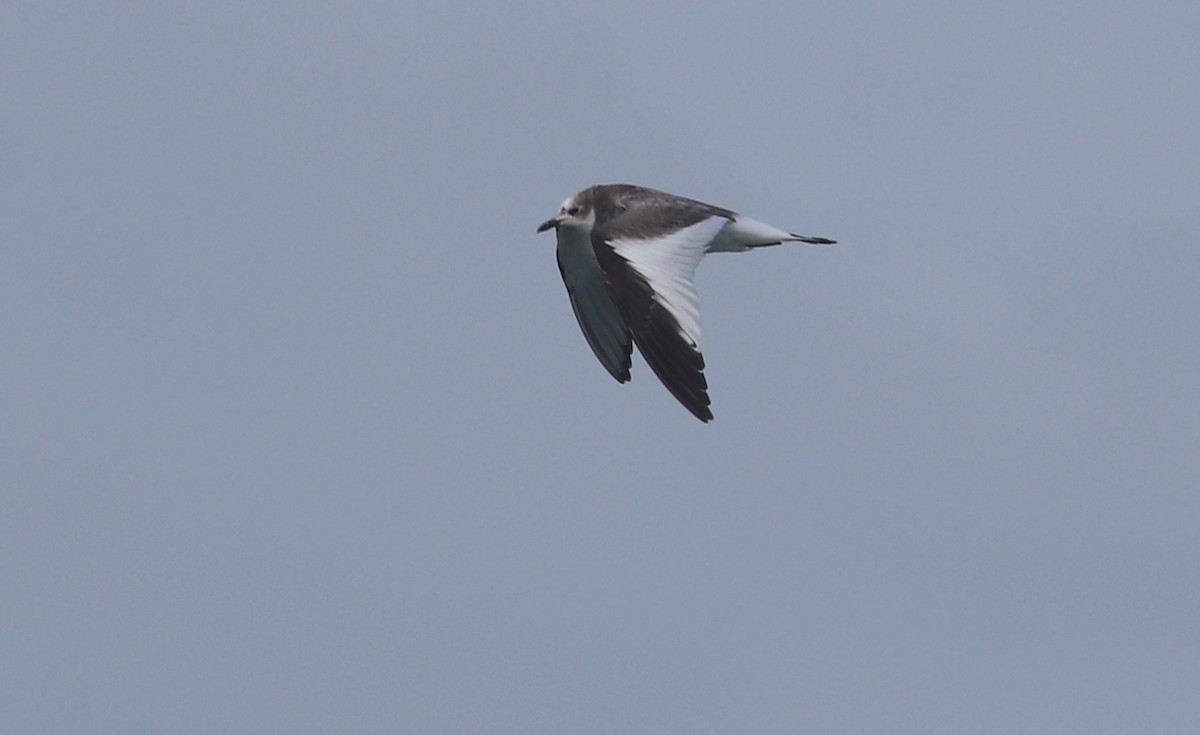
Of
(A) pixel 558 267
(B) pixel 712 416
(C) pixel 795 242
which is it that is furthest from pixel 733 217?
(B) pixel 712 416

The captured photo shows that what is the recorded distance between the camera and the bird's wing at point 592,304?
37.1 metres

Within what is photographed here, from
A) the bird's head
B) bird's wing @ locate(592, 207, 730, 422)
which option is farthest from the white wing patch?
the bird's head

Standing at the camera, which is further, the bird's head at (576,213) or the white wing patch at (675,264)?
the bird's head at (576,213)

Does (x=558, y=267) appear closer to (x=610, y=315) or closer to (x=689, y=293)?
(x=610, y=315)

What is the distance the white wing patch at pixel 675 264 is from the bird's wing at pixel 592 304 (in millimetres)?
3349

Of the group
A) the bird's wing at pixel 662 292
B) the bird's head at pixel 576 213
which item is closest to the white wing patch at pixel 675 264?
the bird's wing at pixel 662 292

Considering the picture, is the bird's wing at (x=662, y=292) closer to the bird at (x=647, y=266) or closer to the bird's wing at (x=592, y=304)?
the bird at (x=647, y=266)

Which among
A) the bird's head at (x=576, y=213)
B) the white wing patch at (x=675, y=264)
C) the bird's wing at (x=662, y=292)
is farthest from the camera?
the bird's head at (x=576, y=213)

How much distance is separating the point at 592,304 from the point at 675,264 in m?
5.14

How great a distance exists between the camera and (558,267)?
37.8 m

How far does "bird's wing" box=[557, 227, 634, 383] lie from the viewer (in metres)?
37.1

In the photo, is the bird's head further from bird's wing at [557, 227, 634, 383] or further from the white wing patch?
the white wing patch

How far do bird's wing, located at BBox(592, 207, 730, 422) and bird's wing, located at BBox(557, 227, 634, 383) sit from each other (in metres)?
3.31

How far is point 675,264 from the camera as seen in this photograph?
32.4 m
